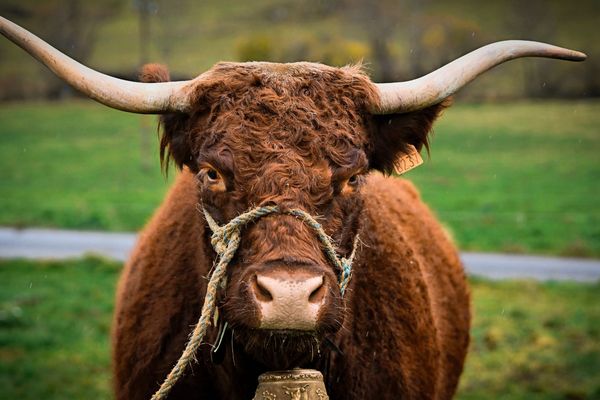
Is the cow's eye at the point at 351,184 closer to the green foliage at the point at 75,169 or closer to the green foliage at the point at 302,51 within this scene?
the green foliage at the point at 75,169

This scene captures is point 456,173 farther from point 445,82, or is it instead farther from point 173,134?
point 173,134

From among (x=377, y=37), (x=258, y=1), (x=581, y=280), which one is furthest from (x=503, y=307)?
(x=258, y=1)

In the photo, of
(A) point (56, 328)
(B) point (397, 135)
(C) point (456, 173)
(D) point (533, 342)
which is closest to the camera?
(B) point (397, 135)

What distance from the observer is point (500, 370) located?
8.88 metres

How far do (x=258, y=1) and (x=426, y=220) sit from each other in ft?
257

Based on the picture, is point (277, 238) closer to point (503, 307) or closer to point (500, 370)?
point (500, 370)

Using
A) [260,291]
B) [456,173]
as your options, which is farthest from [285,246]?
[456,173]

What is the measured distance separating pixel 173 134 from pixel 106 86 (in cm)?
44

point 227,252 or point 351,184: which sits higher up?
point 351,184

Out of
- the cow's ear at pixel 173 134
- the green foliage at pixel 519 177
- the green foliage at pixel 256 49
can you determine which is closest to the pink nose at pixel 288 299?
the cow's ear at pixel 173 134

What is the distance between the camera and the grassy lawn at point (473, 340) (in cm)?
822

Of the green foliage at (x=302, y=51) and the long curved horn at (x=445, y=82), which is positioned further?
the green foliage at (x=302, y=51)

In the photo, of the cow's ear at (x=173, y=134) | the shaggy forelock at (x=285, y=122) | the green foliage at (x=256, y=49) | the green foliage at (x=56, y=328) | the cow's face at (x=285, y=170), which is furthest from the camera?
the green foliage at (x=256, y=49)

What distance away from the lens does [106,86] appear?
4078 mm
